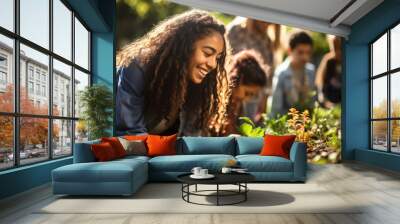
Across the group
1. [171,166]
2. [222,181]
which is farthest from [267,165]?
[222,181]

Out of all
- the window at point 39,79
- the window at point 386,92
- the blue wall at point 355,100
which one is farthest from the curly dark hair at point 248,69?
the window at point 39,79

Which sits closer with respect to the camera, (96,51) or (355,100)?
(96,51)

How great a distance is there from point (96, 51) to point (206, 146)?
3.41 m

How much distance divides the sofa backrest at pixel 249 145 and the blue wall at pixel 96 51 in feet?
9.42

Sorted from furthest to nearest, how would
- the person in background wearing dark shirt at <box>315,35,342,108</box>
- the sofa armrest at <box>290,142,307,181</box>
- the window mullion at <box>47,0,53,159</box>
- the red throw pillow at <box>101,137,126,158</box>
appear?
the person in background wearing dark shirt at <box>315,35,342,108</box> → the window mullion at <box>47,0,53,159</box> → the red throw pillow at <box>101,137,126,158</box> → the sofa armrest at <box>290,142,307,181</box>

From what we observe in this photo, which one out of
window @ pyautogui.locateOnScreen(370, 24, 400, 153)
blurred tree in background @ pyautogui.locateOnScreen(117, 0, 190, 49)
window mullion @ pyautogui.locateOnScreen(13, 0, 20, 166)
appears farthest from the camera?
blurred tree in background @ pyautogui.locateOnScreen(117, 0, 190, 49)

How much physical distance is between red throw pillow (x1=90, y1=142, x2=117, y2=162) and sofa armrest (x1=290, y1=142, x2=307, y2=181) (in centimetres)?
267

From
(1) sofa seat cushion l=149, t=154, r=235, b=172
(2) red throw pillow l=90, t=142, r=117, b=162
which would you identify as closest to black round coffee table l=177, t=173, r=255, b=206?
(1) sofa seat cushion l=149, t=154, r=235, b=172

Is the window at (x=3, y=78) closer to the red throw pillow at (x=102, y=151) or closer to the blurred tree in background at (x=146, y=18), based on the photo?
the red throw pillow at (x=102, y=151)

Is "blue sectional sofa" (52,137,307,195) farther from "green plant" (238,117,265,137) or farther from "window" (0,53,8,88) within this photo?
"green plant" (238,117,265,137)

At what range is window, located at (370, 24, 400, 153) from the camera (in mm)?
7473

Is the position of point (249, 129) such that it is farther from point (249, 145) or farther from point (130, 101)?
point (130, 101)

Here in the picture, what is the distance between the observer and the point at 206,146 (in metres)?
6.47

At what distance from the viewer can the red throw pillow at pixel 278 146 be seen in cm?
600
